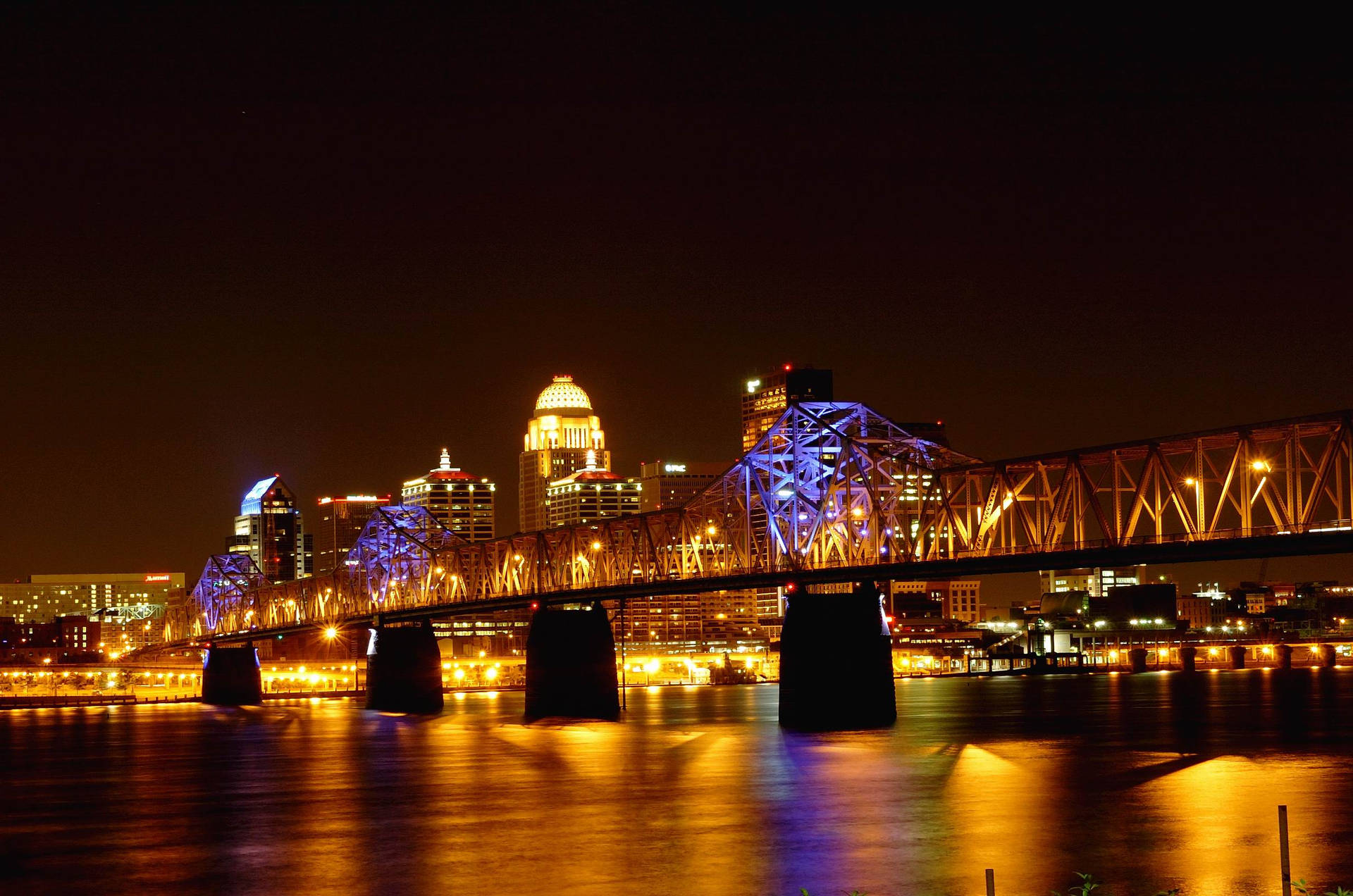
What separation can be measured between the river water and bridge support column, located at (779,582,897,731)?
7.53 feet

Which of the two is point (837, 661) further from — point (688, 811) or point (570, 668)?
point (688, 811)

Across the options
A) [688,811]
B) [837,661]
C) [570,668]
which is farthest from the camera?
[570,668]

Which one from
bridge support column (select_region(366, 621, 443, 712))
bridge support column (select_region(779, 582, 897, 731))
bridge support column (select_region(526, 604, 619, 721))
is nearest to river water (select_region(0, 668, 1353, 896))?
bridge support column (select_region(779, 582, 897, 731))

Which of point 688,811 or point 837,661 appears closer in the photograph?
point 688,811

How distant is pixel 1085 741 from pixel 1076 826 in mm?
44286

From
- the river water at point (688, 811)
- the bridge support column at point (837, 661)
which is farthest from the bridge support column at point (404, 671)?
the bridge support column at point (837, 661)

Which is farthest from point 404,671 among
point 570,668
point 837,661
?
point 837,661

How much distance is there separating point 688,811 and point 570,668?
65702 millimetres

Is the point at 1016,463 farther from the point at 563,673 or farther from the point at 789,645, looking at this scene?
the point at 563,673

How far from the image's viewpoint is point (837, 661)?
3920 inches

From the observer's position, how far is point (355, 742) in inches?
4262

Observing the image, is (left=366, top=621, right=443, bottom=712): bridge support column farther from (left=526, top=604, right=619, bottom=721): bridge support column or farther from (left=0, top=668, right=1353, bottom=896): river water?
(left=0, top=668, right=1353, bottom=896): river water

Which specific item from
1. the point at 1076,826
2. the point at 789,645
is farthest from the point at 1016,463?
the point at 1076,826

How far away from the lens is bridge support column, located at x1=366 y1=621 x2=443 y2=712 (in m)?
154
